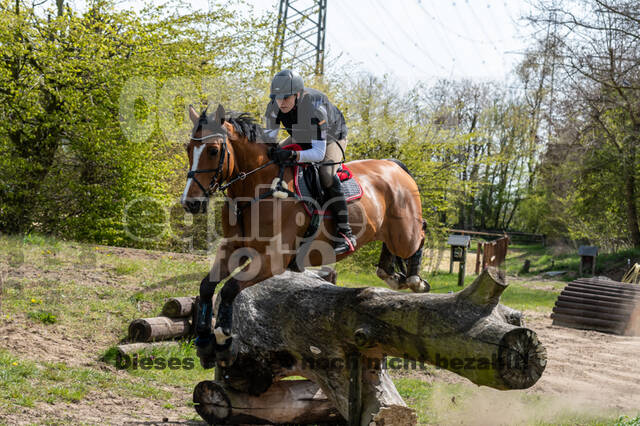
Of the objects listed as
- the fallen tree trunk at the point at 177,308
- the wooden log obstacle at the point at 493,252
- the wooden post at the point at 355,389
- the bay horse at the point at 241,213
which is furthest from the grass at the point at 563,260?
the bay horse at the point at 241,213

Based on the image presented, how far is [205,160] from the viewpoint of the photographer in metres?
4.20

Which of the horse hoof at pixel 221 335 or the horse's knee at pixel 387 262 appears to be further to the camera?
the horse's knee at pixel 387 262

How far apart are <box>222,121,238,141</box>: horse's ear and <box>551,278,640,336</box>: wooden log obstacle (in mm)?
9129

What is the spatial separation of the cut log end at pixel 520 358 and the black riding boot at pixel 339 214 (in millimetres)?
1976

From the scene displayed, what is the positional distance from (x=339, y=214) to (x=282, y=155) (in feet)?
2.68

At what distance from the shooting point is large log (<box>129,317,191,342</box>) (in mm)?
6949

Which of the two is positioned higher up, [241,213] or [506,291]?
[241,213]

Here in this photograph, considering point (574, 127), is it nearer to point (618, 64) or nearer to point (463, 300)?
point (618, 64)

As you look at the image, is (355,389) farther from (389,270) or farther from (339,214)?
(389,270)

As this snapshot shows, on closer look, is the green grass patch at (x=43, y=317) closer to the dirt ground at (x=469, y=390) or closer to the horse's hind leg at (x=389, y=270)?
the dirt ground at (x=469, y=390)

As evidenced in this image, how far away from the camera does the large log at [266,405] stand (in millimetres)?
4922

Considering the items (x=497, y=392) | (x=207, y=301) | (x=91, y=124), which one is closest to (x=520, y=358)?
(x=207, y=301)

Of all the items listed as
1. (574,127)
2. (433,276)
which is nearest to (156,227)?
(433,276)

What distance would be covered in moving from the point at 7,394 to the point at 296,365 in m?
2.69
